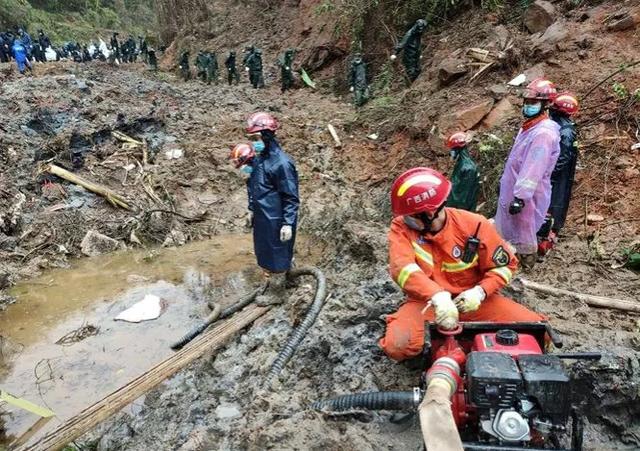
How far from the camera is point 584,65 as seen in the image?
23.0 ft

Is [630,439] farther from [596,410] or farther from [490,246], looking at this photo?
[490,246]

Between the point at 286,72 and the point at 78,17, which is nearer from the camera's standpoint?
the point at 286,72

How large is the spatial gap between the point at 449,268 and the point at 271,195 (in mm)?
2239

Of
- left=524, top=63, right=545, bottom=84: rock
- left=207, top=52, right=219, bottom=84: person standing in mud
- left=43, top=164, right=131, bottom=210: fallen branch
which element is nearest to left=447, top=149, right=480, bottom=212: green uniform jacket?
left=524, top=63, right=545, bottom=84: rock

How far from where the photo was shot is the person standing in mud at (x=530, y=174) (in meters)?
3.99

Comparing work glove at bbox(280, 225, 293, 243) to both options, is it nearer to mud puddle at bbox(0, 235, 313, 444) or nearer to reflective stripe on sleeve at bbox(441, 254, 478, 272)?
mud puddle at bbox(0, 235, 313, 444)

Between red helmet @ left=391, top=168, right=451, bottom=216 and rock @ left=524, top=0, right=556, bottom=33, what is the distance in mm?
6998

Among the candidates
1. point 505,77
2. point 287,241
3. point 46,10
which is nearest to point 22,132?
point 287,241

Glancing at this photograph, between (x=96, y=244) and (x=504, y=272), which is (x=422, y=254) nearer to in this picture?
(x=504, y=272)

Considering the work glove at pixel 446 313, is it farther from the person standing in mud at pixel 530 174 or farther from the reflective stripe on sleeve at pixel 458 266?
the person standing in mud at pixel 530 174

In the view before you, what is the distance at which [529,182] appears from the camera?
399 cm

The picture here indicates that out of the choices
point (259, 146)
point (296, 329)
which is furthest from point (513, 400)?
point (259, 146)

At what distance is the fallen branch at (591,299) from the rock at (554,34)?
194 inches

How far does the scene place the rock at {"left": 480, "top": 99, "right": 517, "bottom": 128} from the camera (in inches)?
283
